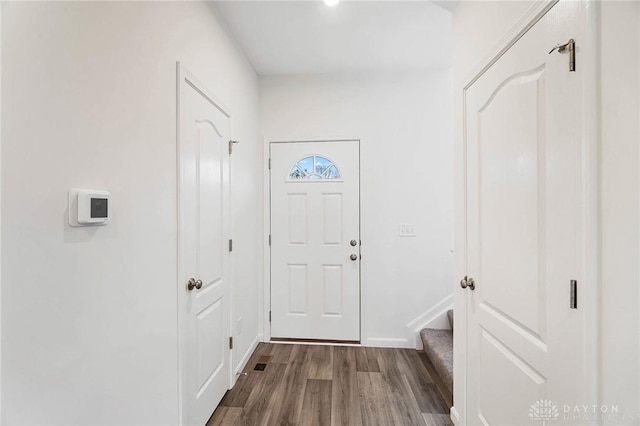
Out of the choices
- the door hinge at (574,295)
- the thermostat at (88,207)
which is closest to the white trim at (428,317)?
the door hinge at (574,295)

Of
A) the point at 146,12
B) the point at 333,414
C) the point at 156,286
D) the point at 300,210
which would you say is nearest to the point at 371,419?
the point at 333,414

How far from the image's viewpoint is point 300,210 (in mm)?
2770

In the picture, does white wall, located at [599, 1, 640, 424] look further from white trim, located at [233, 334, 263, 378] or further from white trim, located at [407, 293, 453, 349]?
white trim, located at [233, 334, 263, 378]

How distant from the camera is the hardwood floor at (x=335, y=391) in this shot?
1747 mm

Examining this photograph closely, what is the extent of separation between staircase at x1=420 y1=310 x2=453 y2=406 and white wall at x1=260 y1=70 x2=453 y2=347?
209mm

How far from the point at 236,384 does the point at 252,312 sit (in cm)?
63

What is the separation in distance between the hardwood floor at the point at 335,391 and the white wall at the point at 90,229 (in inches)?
27.7

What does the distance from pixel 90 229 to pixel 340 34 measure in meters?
2.12

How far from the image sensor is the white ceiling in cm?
186

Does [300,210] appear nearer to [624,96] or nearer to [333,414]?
[333,414]

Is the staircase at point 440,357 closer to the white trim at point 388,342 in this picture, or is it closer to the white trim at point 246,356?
the white trim at point 388,342

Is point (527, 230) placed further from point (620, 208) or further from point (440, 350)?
point (440, 350)

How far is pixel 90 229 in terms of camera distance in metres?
0.91

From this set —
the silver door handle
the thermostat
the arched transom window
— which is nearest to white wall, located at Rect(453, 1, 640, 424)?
the silver door handle
